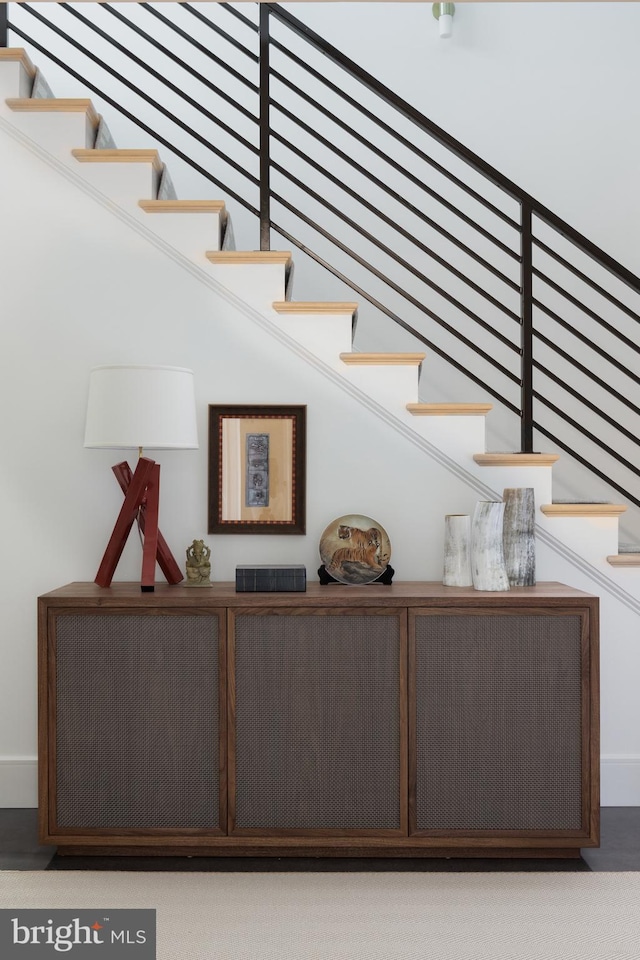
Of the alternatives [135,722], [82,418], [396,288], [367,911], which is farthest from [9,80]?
[367,911]

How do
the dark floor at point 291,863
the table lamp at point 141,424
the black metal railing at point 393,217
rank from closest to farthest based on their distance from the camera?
the dark floor at point 291,863 < the table lamp at point 141,424 < the black metal railing at point 393,217

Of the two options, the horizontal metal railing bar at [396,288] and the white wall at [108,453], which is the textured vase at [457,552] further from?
the horizontal metal railing bar at [396,288]

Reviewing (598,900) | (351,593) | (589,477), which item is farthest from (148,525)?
(589,477)

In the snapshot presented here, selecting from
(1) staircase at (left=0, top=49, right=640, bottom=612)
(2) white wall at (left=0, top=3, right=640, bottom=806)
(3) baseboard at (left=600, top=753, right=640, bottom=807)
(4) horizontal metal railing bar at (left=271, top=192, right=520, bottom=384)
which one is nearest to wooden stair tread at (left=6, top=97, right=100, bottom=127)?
(1) staircase at (left=0, top=49, right=640, bottom=612)

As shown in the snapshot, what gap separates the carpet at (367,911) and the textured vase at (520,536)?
3.03 feet

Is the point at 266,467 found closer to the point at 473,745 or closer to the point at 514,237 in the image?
the point at 473,745

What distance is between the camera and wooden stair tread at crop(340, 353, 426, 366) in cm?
299

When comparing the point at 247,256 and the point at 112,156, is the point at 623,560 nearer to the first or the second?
the point at 247,256

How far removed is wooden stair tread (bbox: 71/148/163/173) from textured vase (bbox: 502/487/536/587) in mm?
1779

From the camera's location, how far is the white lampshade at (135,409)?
261 cm

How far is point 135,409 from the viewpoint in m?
2.61

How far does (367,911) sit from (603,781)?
1.21m

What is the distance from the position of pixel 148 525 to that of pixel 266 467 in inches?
20.2

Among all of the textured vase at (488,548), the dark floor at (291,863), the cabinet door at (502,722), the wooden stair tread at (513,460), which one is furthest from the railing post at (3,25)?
the dark floor at (291,863)
